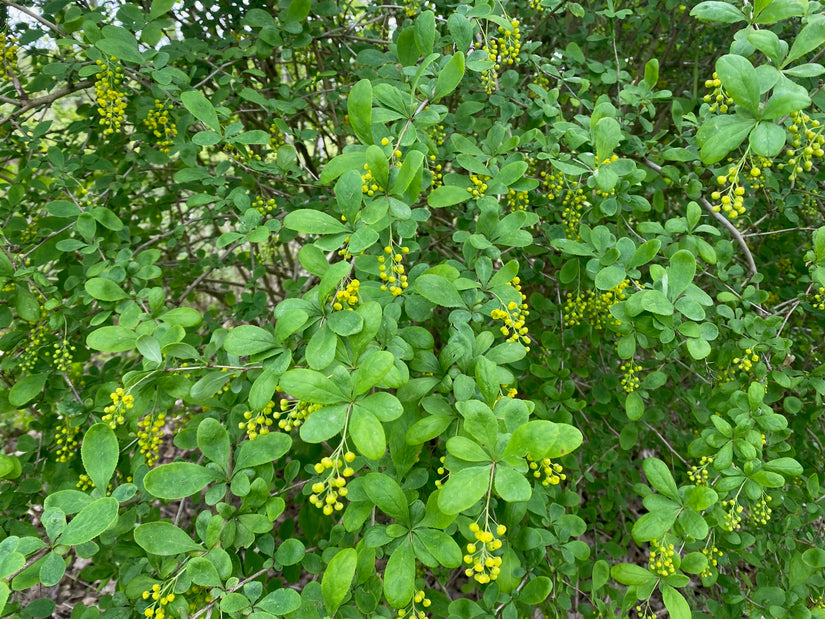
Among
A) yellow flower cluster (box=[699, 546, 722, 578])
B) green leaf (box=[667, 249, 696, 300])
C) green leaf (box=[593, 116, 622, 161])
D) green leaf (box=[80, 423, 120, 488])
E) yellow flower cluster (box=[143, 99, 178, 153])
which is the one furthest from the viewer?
yellow flower cluster (box=[143, 99, 178, 153])

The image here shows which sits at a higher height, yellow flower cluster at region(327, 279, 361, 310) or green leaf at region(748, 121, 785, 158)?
green leaf at region(748, 121, 785, 158)

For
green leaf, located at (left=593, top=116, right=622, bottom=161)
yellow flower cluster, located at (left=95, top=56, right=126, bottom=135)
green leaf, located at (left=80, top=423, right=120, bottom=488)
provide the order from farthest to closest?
yellow flower cluster, located at (left=95, top=56, right=126, bottom=135), green leaf, located at (left=593, top=116, right=622, bottom=161), green leaf, located at (left=80, top=423, right=120, bottom=488)

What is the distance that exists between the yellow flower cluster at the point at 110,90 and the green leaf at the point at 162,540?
1428mm

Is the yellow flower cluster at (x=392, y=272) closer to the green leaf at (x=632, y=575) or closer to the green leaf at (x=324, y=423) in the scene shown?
the green leaf at (x=324, y=423)

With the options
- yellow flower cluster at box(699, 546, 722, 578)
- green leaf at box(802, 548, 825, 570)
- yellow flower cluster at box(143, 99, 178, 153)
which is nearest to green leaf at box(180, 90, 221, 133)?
yellow flower cluster at box(143, 99, 178, 153)

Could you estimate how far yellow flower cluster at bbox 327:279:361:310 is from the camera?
117 cm

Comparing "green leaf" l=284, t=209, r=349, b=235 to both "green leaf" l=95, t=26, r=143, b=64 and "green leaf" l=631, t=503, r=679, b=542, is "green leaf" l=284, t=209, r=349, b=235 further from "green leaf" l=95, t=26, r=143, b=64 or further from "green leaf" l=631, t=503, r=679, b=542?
"green leaf" l=631, t=503, r=679, b=542

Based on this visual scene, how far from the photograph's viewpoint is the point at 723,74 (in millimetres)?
1120

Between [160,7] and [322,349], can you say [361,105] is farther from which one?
[160,7]

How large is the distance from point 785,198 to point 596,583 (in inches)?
62.7

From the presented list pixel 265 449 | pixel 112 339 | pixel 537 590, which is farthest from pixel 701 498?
pixel 112 339

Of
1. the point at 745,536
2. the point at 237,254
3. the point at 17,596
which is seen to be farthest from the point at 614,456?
the point at 17,596

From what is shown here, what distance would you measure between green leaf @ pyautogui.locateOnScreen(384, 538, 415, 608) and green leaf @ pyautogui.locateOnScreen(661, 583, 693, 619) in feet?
2.38

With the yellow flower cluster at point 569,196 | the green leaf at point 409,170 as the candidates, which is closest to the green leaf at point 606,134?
the yellow flower cluster at point 569,196
